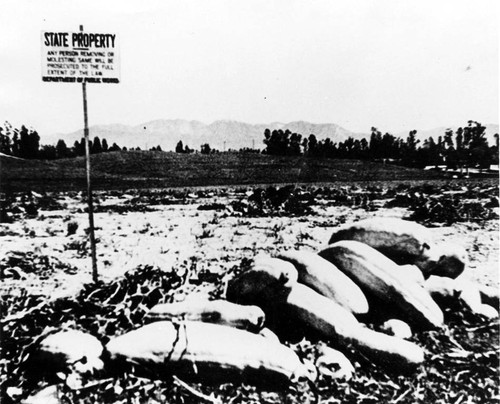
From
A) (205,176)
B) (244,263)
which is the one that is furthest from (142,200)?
(244,263)

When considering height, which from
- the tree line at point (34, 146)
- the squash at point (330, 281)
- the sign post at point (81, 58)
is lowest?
the squash at point (330, 281)

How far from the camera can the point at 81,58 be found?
15.7 feet

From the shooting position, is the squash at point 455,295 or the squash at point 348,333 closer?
the squash at point 348,333

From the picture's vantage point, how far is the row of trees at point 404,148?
675cm

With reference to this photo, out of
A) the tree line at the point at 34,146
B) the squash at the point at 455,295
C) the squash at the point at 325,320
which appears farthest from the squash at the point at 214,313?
the tree line at the point at 34,146

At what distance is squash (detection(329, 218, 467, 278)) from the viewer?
5238 millimetres

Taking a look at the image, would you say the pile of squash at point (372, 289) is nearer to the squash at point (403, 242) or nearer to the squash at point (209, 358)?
the squash at point (403, 242)

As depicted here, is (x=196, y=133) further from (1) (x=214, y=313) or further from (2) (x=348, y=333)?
(2) (x=348, y=333)

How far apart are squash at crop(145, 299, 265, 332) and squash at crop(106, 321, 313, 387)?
0.24 metres

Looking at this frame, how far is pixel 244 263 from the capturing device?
5.76 metres

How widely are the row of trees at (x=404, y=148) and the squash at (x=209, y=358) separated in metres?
3.33

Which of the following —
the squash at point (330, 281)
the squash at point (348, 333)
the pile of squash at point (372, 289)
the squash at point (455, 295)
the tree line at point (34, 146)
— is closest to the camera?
the squash at point (348, 333)

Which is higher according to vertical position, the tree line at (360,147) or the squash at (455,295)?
the tree line at (360,147)

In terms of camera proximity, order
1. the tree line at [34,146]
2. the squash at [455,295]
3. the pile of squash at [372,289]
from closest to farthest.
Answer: the pile of squash at [372,289] → the squash at [455,295] → the tree line at [34,146]
